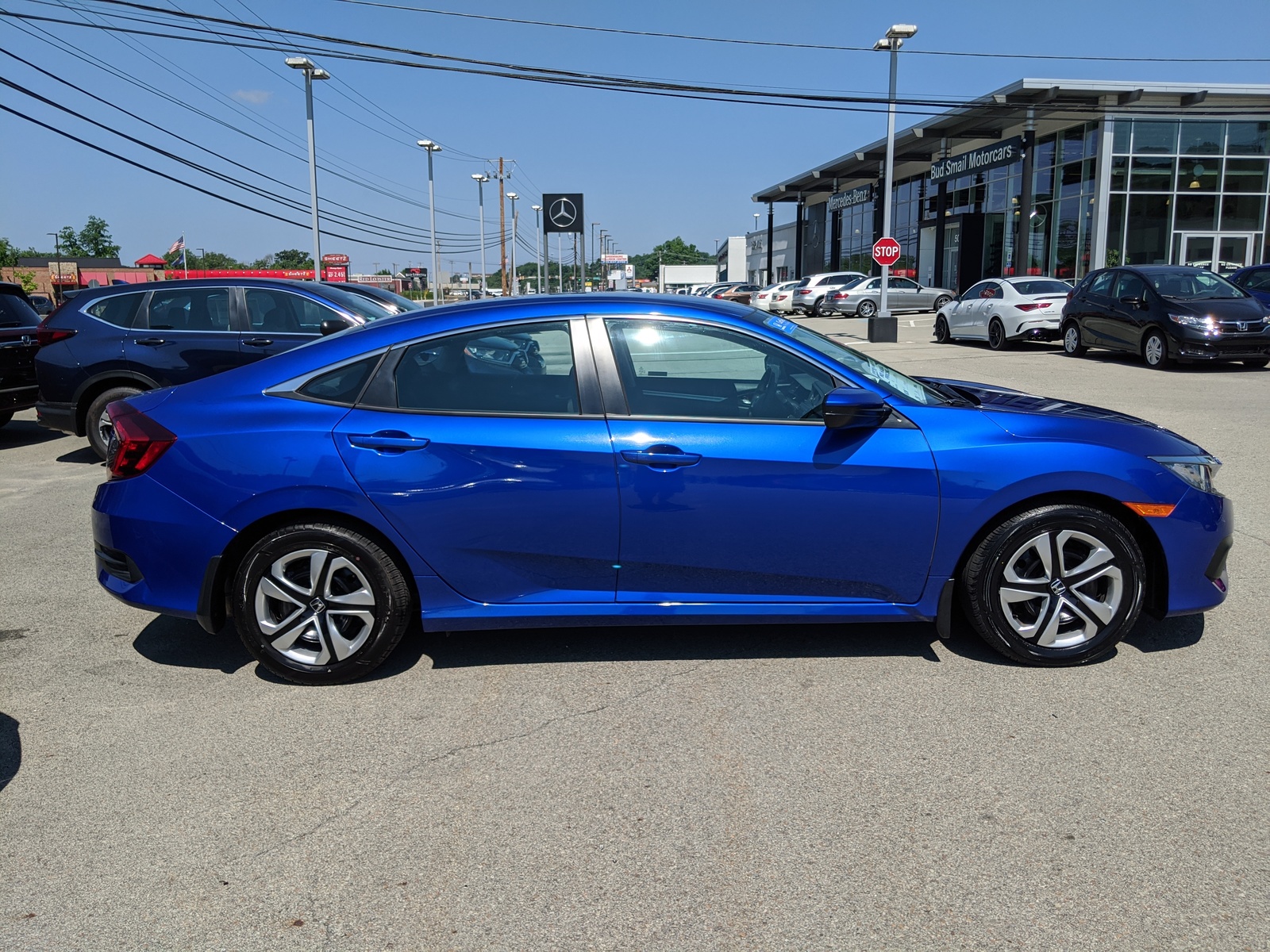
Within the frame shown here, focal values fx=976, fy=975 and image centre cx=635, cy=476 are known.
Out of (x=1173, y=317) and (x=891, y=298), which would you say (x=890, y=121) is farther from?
(x=1173, y=317)

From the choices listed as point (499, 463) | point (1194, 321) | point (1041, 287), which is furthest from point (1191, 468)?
point (1041, 287)

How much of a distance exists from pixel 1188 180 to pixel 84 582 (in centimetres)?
3690

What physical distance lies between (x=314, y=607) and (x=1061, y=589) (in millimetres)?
3085

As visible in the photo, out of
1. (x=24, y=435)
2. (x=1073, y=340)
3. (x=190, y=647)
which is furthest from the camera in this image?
(x=1073, y=340)

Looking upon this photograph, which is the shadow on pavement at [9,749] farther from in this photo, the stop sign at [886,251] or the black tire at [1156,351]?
the stop sign at [886,251]

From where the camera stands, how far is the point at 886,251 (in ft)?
80.8

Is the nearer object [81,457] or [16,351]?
[81,457]

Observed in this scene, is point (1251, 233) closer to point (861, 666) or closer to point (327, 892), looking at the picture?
point (861, 666)

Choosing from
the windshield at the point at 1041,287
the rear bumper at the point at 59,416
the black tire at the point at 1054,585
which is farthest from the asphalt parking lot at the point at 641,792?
the windshield at the point at 1041,287

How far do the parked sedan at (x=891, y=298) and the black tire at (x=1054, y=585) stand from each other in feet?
105

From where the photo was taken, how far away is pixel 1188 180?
3325 cm

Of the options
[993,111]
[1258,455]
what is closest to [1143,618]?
[1258,455]

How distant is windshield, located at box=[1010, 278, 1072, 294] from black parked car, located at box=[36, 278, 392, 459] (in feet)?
49.7

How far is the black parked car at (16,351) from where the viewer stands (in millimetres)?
10195
